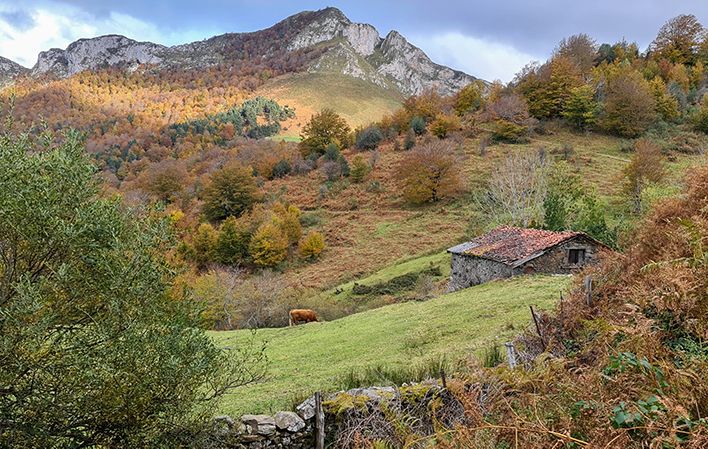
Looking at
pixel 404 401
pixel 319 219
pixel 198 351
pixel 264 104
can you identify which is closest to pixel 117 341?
A: pixel 198 351

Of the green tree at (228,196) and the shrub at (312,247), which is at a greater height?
the green tree at (228,196)

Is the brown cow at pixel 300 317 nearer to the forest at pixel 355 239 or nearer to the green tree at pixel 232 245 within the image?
the forest at pixel 355 239

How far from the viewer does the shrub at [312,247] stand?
4825 cm

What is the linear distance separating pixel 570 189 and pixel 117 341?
46.2 metres

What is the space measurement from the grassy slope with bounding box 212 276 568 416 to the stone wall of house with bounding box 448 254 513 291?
172 centimetres

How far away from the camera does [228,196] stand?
63344mm

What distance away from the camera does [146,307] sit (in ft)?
23.1

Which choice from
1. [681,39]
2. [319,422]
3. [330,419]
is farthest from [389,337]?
[681,39]

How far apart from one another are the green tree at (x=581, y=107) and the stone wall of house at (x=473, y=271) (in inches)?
1955

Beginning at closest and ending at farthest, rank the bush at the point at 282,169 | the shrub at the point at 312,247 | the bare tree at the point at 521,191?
the bare tree at the point at 521,191 → the shrub at the point at 312,247 → the bush at the point at 282,169

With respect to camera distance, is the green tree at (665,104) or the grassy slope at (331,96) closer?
Answer: the green tree at (665,104)

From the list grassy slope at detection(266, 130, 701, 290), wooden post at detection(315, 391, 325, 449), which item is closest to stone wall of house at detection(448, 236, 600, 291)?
grassy slope at detection(266, 130, 701, 290)

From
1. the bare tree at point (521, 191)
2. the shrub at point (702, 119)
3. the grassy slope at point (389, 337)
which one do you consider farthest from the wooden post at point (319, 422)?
the shrub at point (702, 119)

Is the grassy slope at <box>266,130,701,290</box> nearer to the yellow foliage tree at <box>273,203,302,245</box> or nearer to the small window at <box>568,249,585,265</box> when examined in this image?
the yellow foliage tree at <box>273,203,302,245</box>
